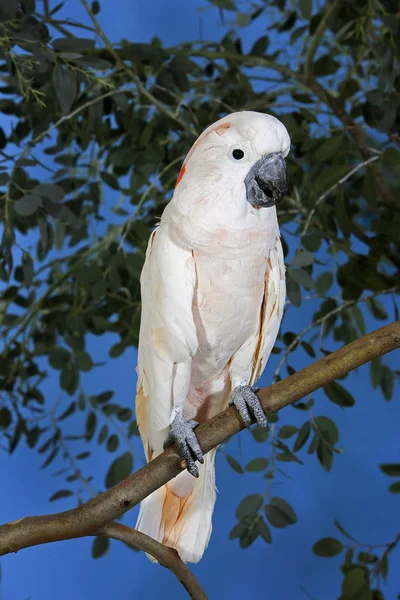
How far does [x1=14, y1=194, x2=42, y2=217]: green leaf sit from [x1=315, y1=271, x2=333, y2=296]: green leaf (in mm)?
580

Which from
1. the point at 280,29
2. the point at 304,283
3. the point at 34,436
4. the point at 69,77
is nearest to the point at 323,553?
the point at 304,283

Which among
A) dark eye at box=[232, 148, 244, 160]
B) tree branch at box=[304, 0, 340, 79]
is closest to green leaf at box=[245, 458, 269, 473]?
dark eye at box=[232, 148, 244, 160]

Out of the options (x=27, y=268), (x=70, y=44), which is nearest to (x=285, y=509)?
(x=27, y=268)

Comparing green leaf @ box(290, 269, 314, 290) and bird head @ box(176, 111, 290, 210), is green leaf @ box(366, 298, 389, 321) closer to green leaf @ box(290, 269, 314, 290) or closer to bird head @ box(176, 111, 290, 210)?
green leaf @ box(290, 269, 314, 290)

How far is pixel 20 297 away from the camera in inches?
65.9

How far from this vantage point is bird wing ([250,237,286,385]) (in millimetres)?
1034

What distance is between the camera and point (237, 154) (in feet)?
2.97

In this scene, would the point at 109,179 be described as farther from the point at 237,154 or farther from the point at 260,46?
the point at 237,154

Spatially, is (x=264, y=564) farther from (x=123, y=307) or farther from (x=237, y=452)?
(x=123, y=307)

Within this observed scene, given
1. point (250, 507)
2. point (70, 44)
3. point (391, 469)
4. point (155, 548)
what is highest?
point (70, 44)

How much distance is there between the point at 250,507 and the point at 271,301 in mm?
535

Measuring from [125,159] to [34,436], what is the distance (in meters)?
0.66

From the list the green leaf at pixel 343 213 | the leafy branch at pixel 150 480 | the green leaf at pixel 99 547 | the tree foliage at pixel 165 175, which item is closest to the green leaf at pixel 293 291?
the tree foliage at pixel 165 175

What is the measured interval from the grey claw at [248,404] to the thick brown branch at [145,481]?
0.04 m
